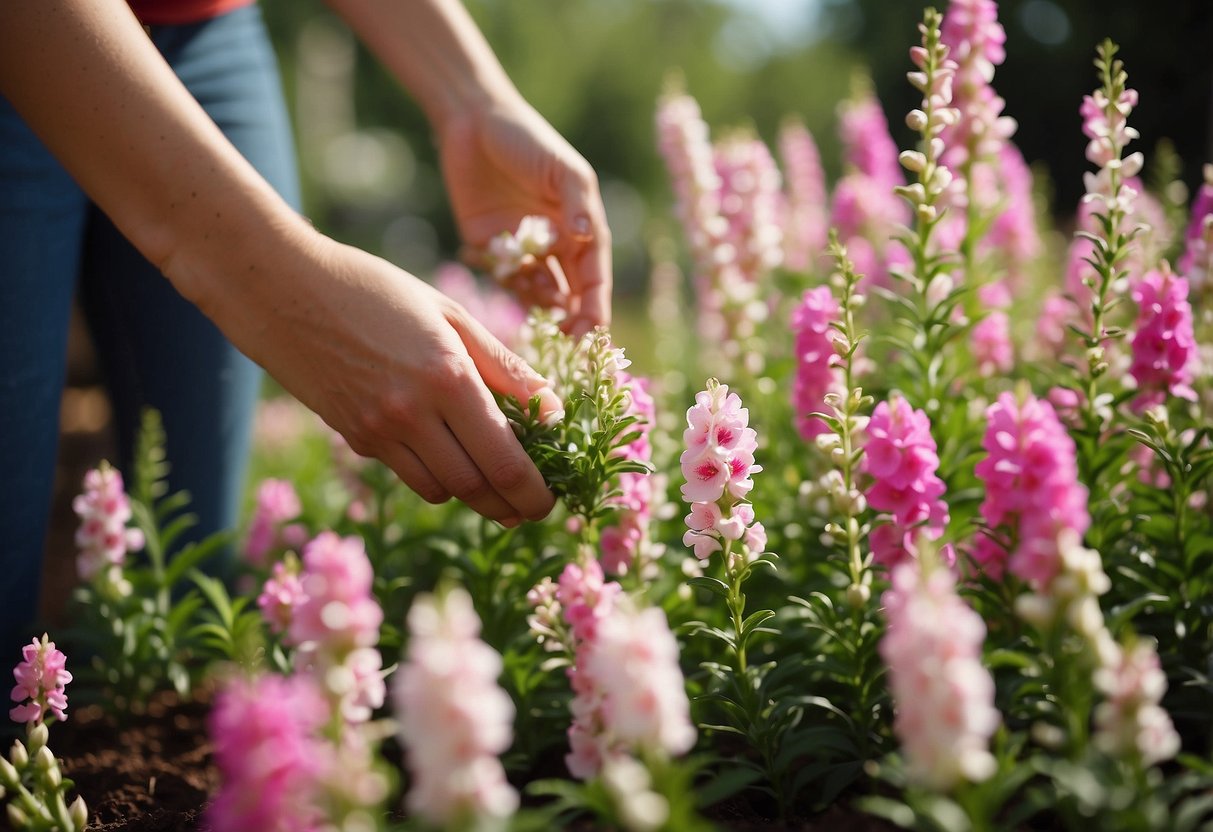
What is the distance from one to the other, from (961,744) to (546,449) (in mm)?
999

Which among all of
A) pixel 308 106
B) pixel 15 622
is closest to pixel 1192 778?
pixel 15 622

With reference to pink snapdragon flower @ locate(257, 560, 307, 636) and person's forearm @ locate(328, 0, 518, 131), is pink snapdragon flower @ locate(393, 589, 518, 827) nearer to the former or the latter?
pink snapdragon flower @ locate(257, 560, 307, 636)

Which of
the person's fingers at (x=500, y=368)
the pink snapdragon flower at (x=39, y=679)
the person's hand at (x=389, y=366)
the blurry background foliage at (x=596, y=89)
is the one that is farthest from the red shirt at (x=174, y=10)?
the blurry background foliage at (x=596, y=89)

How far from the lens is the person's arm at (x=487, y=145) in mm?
2654

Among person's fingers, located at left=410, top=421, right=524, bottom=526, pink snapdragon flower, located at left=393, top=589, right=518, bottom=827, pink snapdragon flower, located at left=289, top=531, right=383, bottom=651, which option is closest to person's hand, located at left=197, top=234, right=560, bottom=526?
person's fingers, located at left=410, top=421, right=524, bottom=526

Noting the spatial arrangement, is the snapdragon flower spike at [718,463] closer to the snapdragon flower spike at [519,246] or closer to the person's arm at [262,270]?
the person's arm at [262,270]

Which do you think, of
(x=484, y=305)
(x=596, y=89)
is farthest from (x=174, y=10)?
(x=596, y=89)

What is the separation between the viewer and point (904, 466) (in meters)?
1.88

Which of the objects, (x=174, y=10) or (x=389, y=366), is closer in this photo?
(x=389, y=366)

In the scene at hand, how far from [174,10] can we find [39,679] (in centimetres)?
183

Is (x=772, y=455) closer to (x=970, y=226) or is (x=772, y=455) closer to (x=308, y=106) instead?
(x=970, y=226)

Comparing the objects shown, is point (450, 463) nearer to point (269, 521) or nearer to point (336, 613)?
point (336, 613)

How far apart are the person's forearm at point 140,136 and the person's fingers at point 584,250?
2.78ft

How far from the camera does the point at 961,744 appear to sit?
1230 millimetres
